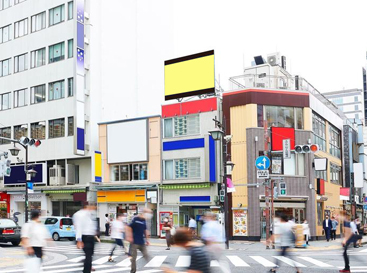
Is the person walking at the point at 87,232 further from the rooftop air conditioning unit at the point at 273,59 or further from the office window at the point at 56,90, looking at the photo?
the rooftop air conditioning unit at the point at 273,59

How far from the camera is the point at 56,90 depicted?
43469 millimetres

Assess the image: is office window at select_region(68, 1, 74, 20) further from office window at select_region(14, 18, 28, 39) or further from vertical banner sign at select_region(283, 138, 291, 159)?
vertical banner sign at select_region(283, 138, 291, 159)

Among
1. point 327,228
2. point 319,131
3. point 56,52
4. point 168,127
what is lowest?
point 327,228

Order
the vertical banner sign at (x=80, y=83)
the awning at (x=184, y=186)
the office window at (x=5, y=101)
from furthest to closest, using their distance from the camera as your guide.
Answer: the office window at (x=5, y=101)
the vertical banner sign at (x=80, y=83)
the awning at (x=184, y=186)

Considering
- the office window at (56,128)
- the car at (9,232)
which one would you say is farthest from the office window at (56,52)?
the car at (9,232)

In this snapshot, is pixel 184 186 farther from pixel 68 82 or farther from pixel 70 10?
pixel 70 10

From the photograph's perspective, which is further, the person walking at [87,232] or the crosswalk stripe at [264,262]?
the crosswalk stripe at [264,262]

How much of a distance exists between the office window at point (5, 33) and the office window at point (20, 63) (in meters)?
2.74

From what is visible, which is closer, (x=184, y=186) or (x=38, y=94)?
(x=184, y=186)

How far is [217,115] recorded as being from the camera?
1414 inches

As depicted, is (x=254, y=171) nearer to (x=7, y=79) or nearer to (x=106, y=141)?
(x=106, y=141)

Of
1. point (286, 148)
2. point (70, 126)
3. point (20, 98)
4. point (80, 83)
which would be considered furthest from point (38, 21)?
point (286, 148)

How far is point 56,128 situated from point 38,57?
725cm

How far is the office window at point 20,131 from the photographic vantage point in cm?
4572
